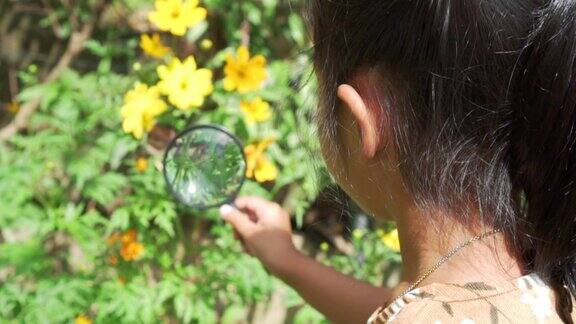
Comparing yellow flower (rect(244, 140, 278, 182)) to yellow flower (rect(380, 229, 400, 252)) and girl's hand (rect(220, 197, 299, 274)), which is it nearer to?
yellow flower (rect(380, 229, 400, 252))

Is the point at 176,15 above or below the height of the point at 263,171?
above

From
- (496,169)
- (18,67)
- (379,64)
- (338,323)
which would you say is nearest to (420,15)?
(379,64)

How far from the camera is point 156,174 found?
94.7 inches

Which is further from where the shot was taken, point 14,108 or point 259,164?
point 14,108

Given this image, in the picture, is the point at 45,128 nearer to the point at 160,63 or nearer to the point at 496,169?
the point at 160,63

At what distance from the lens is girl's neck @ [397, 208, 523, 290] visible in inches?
41.8

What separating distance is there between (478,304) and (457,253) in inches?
3.0

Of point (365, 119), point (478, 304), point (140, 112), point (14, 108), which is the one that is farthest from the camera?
point (14, 108)

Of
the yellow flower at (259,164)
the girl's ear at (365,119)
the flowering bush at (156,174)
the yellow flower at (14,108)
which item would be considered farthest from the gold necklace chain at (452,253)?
the yellow flower at (14,108)

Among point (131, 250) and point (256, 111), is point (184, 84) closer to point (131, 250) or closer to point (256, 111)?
point (256, 111)

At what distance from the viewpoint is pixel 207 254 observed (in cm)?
243

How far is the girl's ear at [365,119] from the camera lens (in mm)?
1118

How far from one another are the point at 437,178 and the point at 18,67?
7.97 feet

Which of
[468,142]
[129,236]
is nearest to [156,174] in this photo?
[129,236]
